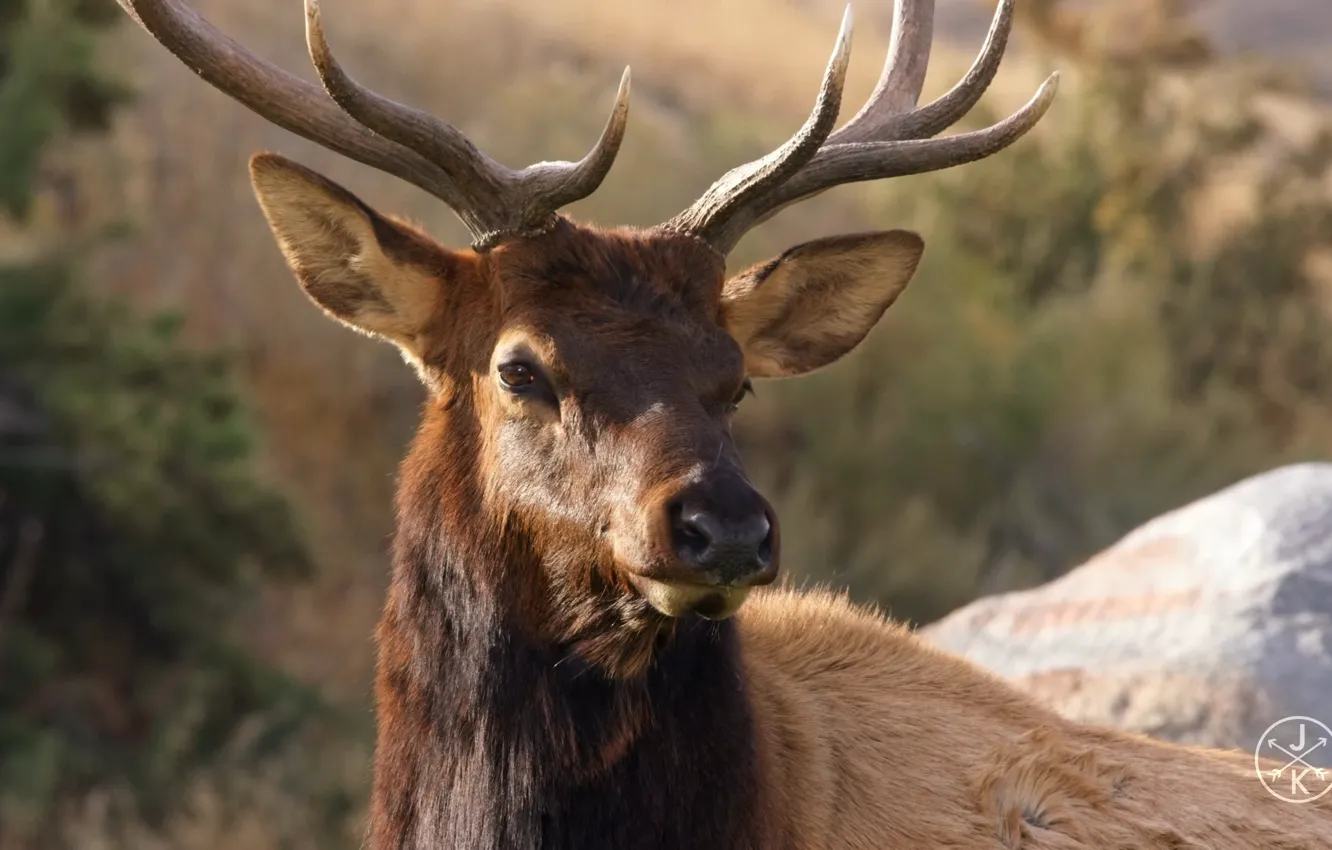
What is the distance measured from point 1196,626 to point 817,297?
233 cm

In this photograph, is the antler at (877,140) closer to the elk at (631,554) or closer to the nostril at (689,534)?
the elk at (631,554)

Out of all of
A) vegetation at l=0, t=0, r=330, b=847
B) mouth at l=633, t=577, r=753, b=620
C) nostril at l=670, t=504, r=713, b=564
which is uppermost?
nostril at l=670, t=504, r=713, b=564

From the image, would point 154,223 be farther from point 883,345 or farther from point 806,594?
point 806,594

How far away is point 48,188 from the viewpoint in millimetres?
12188

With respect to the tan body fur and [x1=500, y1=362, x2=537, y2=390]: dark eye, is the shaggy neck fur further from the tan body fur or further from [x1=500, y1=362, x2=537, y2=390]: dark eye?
[x1=500, y1=362, x2=537, y2=390]: dark eye

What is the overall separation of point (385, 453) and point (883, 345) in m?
4.32

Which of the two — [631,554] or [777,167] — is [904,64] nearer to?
[777,167]

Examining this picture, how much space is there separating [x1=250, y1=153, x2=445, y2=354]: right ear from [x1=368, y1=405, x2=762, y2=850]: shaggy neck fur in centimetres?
60

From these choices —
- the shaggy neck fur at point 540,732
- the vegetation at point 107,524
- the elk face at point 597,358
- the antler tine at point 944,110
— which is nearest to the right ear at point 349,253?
the elk face at point 597,358

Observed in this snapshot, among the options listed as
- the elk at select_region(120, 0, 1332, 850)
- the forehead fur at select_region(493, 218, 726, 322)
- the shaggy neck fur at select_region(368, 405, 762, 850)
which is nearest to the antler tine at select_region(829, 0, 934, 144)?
the elk at select_region(120, 0, 1332, 850)

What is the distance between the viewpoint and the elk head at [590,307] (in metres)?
3.59

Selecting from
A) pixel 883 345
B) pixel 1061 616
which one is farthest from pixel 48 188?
pixel 1061 616

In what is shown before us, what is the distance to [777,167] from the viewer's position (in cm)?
412

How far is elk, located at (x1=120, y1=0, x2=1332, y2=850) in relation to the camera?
12.4 ft
